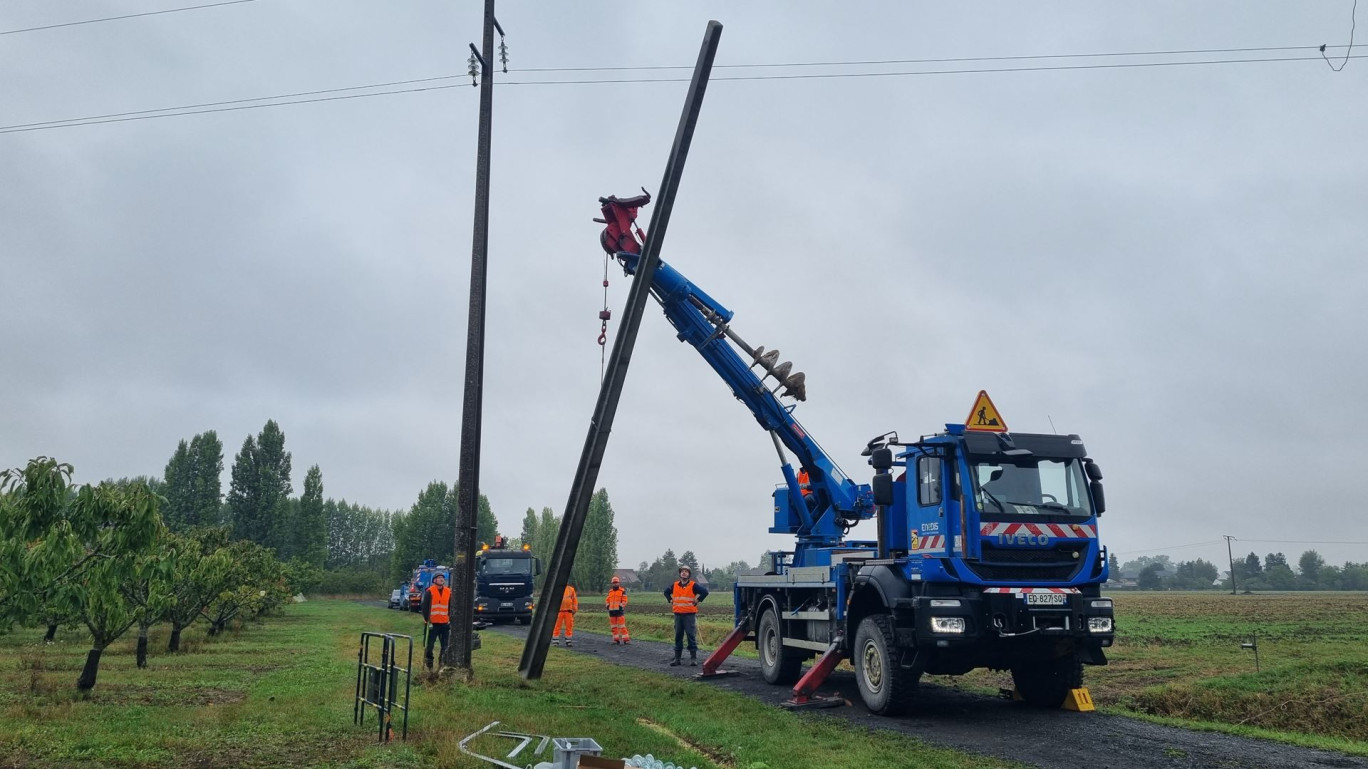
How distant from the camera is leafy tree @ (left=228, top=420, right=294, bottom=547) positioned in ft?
257

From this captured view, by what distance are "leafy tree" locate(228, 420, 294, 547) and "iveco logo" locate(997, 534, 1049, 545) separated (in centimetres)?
7693

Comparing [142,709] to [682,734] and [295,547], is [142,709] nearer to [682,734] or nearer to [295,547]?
[682,734]

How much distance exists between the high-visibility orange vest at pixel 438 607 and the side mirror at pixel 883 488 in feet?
28.2

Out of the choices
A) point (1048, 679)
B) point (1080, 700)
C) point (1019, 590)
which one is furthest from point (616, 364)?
point (1080, 700)

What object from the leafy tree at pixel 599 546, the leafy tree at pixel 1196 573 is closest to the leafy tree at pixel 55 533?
the leafy tree at pixel 599 546

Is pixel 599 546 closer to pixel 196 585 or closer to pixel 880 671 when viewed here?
pixel 196 585

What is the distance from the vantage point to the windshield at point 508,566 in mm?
33812

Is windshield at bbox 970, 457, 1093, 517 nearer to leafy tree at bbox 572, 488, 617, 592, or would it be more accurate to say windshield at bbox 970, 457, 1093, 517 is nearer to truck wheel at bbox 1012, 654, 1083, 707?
truck wheel at bbox 1012, 654, 1083, 707

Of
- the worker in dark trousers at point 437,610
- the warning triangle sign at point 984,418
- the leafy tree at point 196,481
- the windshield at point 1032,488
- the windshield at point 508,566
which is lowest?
the worker in dark trousers at point 437,610

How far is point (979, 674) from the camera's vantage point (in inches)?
691

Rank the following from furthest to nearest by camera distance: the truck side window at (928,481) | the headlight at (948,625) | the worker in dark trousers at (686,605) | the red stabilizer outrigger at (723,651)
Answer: the worker in dark trousers at (686,605) → the red stabilizer outrigger at (723,651) → the truck side window at (928,481) → the headlight at (948,625)

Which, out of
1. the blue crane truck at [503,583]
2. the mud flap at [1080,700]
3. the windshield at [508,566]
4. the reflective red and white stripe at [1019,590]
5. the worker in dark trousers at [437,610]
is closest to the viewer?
the reflective red and white stripe at [1019,590]

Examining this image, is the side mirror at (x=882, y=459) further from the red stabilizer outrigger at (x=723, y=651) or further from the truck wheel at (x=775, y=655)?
the red stabilizer outrigger at (x=723, y=651)

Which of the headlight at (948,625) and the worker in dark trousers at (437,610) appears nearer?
the headlight at (948,625)
